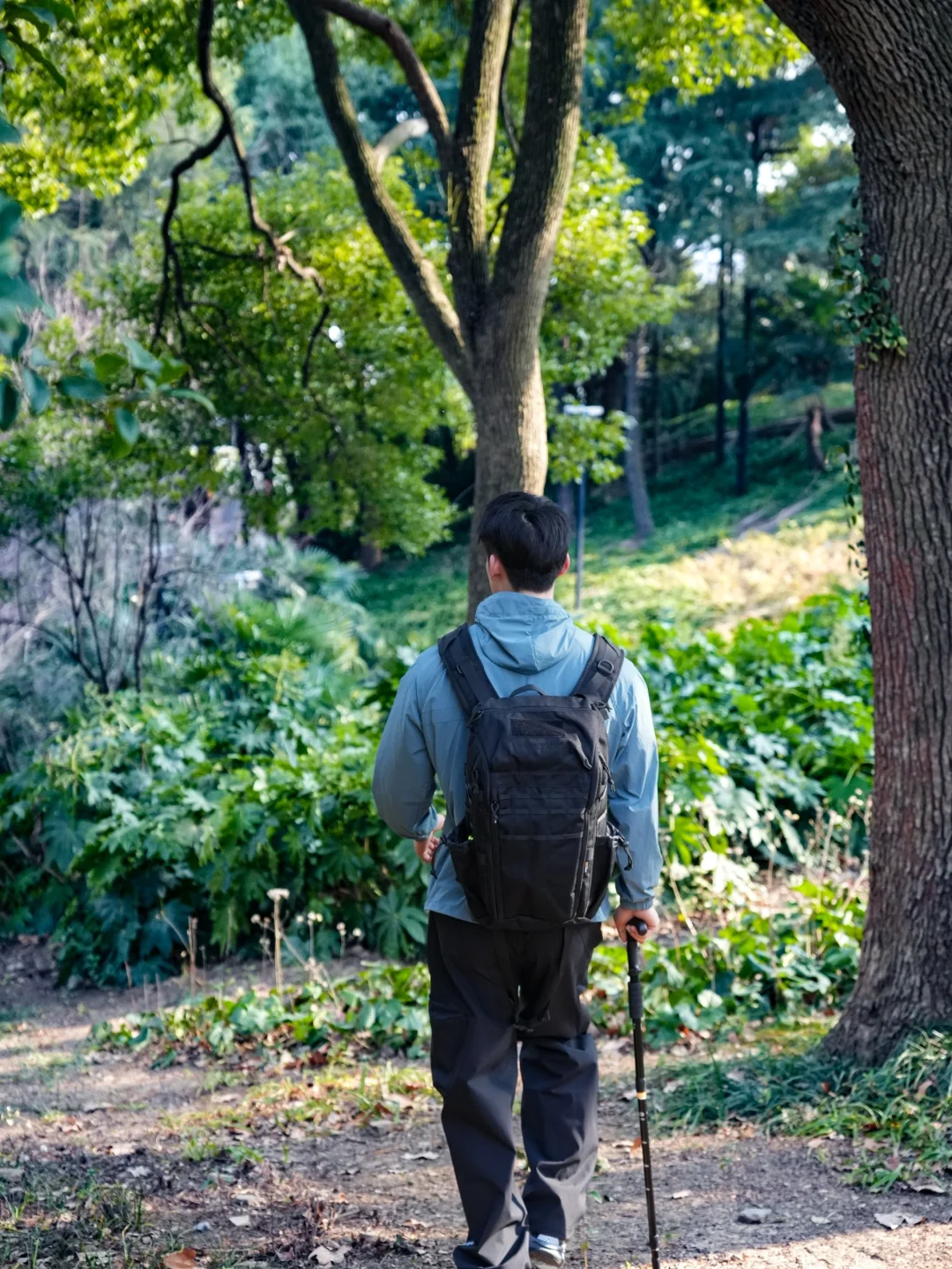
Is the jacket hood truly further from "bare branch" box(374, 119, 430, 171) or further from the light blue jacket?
"bare branch" box(374, 119, 430, 171)

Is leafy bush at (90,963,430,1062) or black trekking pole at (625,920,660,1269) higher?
black trekking pole at (625,920,660,1269)

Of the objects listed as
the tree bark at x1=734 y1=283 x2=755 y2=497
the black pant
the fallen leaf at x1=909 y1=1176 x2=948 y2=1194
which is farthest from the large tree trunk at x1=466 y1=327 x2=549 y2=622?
the tree bark at x1=734 y1=283 x2=755 y2=497

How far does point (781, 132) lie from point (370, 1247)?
105 ft

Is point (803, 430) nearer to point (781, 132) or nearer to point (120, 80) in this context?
point (781, 132)

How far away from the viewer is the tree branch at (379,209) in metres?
6.31

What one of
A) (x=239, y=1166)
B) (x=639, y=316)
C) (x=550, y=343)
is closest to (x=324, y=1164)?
(x=239, y=1166)

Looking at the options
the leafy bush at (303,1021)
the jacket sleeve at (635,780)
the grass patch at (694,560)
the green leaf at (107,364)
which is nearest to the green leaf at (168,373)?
the green leaf at (107,364)

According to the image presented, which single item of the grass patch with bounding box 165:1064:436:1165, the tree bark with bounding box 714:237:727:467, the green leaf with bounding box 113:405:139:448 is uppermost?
the tree bark with bounding box 714:237:727:467

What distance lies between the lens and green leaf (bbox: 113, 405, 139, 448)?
69.4 inches

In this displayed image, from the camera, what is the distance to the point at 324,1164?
393 centimetres

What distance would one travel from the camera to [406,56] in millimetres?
6469

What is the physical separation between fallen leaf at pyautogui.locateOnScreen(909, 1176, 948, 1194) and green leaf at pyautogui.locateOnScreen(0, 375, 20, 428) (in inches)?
124

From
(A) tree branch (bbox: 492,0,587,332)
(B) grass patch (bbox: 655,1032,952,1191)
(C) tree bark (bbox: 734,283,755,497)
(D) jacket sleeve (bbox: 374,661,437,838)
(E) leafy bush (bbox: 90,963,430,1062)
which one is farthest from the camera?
(C) tree bark (bbox: 734,283,755,497)

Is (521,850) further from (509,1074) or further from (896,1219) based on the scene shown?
(896,1219)
